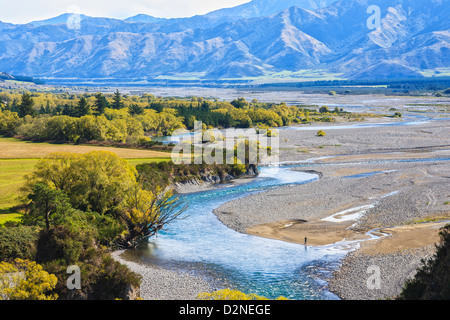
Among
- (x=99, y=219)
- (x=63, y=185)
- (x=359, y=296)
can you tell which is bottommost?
(x=359, y=296)

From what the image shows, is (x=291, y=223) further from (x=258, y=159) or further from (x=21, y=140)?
(x=21, y=140)

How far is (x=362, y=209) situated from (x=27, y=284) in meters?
39.4

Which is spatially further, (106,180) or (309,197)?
(309,197)

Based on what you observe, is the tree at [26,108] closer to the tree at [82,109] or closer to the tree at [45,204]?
the tree at [82,109]

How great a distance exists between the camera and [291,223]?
4872 cm

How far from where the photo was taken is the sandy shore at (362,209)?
118 ft

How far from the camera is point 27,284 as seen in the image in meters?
25.8

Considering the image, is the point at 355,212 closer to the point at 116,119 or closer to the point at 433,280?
the point at 433,280

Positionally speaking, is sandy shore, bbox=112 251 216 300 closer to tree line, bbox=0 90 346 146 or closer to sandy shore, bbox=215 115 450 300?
sandy shore, bbox=215 115 450 300

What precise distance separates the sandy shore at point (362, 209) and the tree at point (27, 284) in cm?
1952

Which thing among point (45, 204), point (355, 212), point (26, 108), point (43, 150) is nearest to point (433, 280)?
point (355, 212)
